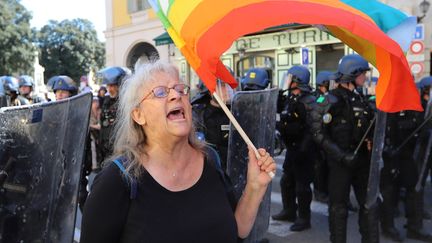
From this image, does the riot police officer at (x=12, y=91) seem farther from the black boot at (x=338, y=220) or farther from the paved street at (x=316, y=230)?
the black boot at (x=338, y=220)

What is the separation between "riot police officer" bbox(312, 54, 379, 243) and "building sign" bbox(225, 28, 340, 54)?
453 inches

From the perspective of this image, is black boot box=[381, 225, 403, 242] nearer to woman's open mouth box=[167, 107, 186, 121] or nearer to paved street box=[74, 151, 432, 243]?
paved street box=[74, 151, 432, 243]

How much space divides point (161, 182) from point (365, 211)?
9.33 feet

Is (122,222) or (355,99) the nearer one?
(122,222)

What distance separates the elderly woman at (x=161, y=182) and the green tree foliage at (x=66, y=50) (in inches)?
2222

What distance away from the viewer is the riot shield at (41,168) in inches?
89.2

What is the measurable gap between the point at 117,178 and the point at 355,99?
9.75 feet

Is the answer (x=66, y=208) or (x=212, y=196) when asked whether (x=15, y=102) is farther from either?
(x=212, y=196)

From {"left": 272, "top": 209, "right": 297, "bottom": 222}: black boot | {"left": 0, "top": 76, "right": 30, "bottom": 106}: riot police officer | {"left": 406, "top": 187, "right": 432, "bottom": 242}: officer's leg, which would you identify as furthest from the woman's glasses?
{"left": 0, "top": 76, "right": 30, "bottom": 106}: riot police officer

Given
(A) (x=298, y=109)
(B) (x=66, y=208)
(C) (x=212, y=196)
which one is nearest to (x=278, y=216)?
(A) (x=298, y=109)

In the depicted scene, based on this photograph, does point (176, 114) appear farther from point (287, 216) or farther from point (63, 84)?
point (287, 216)

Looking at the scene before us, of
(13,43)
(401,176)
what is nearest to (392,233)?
(401,176)

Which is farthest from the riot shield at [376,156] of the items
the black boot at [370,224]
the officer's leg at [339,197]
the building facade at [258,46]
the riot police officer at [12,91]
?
the building facade at [258,46]

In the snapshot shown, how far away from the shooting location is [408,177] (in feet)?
16.4
